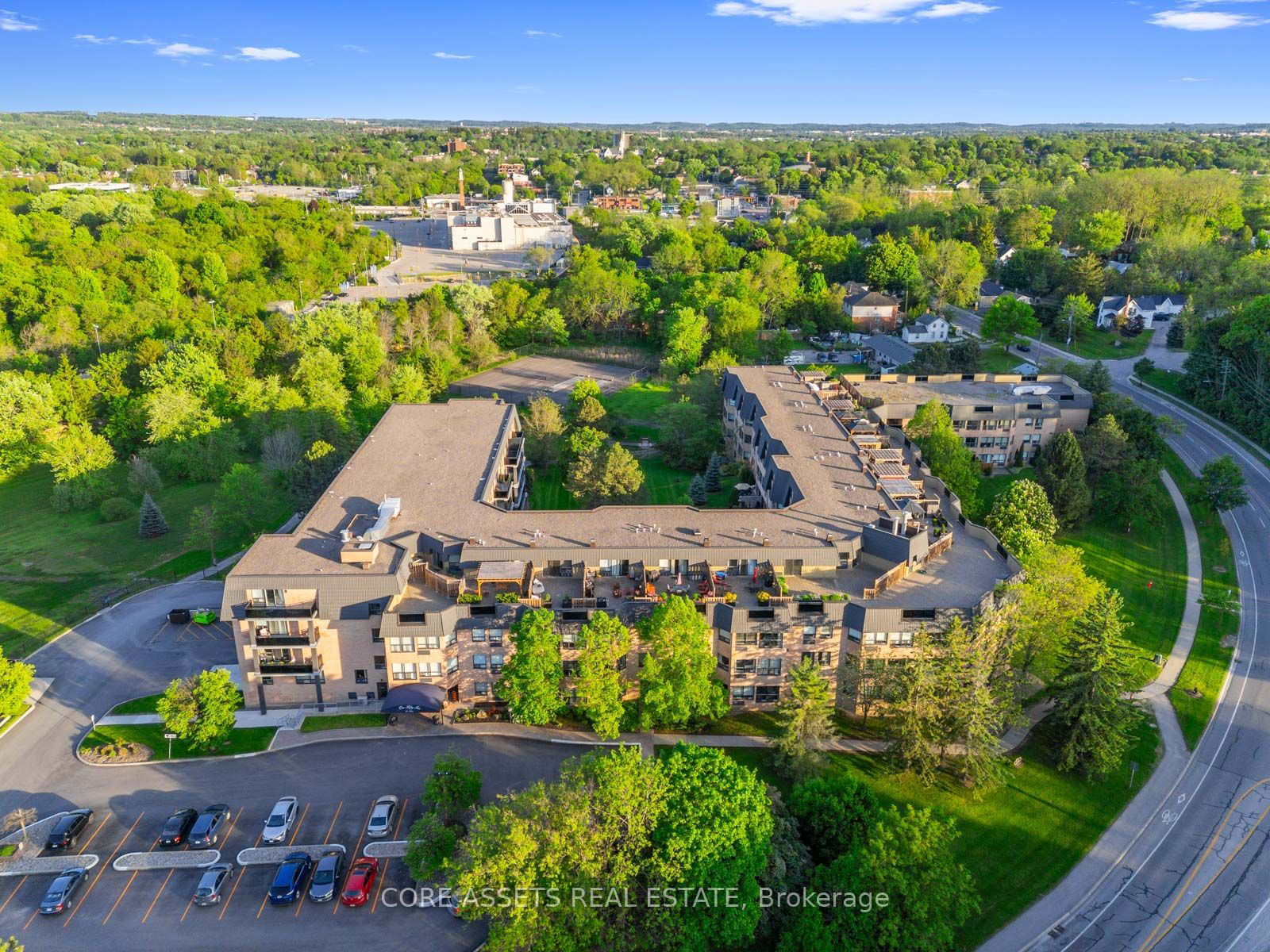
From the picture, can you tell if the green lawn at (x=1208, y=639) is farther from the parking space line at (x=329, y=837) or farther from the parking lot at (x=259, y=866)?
the parking space line at (x=329, y=837)

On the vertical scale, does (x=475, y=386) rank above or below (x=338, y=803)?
above

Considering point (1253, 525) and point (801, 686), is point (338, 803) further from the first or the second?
point (1253, 525)

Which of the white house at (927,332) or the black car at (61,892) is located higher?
the white house at (927,332)

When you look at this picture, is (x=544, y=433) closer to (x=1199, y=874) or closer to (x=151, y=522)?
(x=151, y=522)

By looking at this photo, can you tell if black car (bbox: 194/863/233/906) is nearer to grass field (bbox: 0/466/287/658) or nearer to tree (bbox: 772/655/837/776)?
tree (bbox: 772/655/837/776)

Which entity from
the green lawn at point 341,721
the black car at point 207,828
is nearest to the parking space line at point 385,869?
the green lawn at point 341,721

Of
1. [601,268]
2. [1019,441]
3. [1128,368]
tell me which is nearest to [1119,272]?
[1128,368]

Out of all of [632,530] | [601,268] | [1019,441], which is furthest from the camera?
[601,268]

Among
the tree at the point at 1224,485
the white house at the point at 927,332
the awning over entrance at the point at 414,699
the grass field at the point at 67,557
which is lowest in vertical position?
the grass field at the point at 67,557
